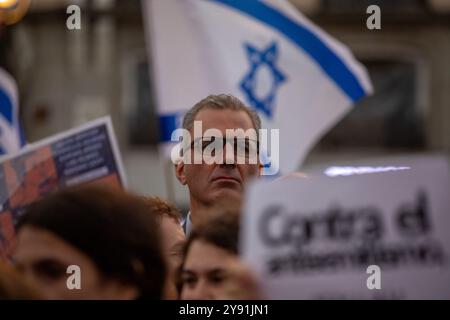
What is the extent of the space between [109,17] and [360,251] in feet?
37.9

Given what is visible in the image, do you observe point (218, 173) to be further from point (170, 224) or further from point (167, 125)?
point (167, 125)

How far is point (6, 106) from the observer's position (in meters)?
5.77

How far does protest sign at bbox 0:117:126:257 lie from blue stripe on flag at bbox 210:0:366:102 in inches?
78.1

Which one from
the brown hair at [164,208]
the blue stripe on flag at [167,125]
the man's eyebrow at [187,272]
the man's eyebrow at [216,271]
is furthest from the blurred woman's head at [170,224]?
the blue stripe on flag at [167,125]

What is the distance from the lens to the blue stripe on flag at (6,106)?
220 inches

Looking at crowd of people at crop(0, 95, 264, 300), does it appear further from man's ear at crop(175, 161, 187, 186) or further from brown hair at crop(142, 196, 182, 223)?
man's ear at crop(175, 161, 187, 186)

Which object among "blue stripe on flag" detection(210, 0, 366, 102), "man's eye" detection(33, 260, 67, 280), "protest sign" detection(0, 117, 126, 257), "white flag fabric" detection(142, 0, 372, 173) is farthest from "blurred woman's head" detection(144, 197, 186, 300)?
"blue stripe on flag" detection(210, 0, 366, 102)

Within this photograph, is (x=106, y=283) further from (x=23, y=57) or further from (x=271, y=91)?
(x=23, y=57)

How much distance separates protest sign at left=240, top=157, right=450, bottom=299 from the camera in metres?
2.04

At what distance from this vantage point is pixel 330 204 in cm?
206

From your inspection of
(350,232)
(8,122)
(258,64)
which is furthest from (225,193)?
(8,122)

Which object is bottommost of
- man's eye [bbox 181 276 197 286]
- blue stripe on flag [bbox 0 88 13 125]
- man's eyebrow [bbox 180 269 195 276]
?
→ man's eye [bbox 181 276 197 286]

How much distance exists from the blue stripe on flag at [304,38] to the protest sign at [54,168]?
1.98 m

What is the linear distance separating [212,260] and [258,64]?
3.16 meters
